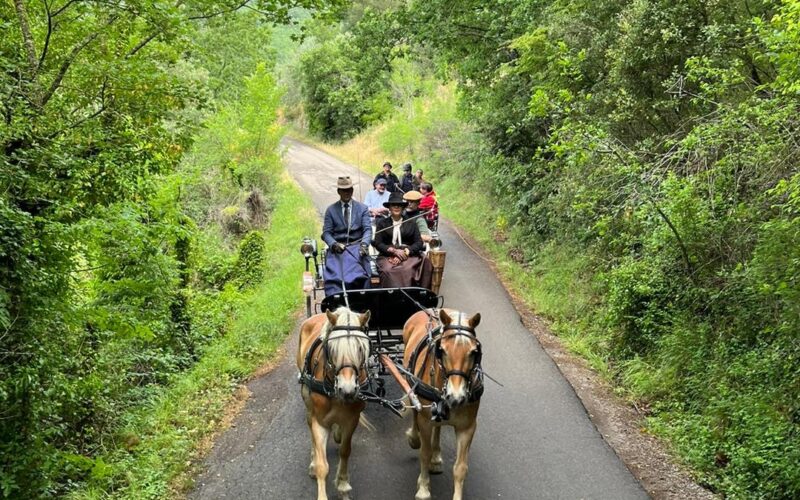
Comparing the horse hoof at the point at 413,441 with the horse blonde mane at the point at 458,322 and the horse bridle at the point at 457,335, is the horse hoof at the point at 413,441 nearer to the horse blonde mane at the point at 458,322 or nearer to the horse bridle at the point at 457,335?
the horse bridle at the point at 457,335

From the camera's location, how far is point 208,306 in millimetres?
12039

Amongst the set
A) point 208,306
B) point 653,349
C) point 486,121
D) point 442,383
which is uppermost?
point 486,121

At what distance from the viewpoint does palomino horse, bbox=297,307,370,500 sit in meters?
4.96

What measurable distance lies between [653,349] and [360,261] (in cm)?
414

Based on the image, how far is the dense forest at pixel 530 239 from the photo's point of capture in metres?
4.87

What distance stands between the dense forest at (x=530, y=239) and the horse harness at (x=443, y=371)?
261 cm

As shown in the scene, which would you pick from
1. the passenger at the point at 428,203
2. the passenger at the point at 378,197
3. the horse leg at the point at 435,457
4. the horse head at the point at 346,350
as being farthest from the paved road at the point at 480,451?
the passenger at the point at 428,203

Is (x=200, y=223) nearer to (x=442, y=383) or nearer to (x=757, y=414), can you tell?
(x=442, y=383)

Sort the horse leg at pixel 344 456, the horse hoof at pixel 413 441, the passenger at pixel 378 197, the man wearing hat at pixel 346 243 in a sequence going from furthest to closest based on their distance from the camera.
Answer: the passenger at pixel 378 197 < the man wearing hat at pixel 346 243 < the horse hoof at pixel 413 441 < the horse leg at pixel 344 456

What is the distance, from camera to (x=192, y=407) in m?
7.34

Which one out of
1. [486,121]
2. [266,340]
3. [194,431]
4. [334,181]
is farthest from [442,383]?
[334,181]

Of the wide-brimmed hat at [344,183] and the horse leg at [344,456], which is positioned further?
the wide-brimmed hat at [344,183]

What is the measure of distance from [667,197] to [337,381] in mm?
4780

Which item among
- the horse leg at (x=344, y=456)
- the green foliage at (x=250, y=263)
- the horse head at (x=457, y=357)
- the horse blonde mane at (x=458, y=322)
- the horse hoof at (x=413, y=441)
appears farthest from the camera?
the green foliage at (x=250, y=263)
